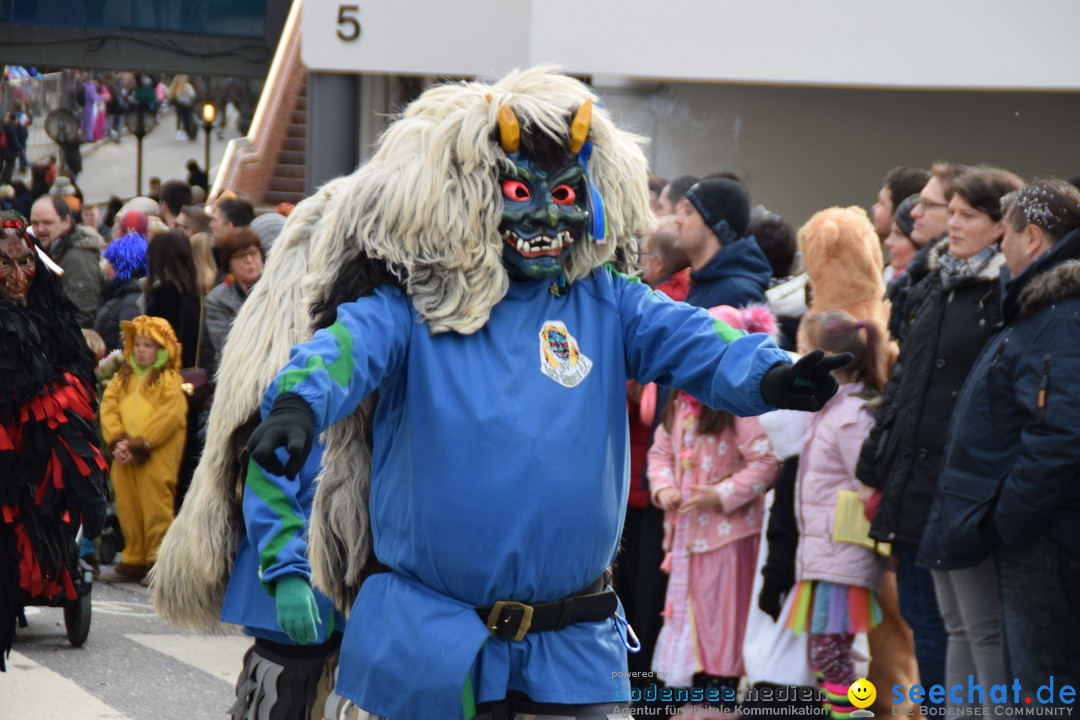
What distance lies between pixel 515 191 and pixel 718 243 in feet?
9.25

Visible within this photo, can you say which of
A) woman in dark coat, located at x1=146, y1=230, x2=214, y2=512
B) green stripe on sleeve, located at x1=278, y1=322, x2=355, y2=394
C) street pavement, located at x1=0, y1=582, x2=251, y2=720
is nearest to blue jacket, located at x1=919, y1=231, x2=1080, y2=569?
green stripe on sleeve, located at x1=278, y1=322, x2=355, y2=394

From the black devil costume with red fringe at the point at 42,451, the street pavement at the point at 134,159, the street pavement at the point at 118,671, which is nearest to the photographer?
the black devil costume with red fringe at the point at 42,451

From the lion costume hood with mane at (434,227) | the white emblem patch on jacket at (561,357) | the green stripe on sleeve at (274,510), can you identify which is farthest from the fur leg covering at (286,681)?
the white emblem patch on jacket at (561,357)

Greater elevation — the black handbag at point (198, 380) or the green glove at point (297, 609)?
the green glove at point (297, 609)

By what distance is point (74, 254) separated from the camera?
361 inches

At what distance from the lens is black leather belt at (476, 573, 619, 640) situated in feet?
9.37

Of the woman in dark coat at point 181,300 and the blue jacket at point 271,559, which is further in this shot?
the woman in dark coat at point 181,300

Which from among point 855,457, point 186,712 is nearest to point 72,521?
point 186,712

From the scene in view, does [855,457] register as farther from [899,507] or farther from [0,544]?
[0,544]

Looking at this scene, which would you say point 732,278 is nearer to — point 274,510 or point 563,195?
point 563,195

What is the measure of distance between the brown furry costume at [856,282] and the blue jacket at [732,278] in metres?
0.22

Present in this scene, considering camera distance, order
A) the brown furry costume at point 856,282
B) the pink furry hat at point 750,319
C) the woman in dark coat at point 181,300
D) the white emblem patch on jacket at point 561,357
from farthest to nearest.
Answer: the woman in dark coat at point 181,300
the brown furry costume at point 856,282
the pink furry hat at point 750,319
the white emblem patch on jacket at point 561,357

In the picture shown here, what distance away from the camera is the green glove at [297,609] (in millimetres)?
2736

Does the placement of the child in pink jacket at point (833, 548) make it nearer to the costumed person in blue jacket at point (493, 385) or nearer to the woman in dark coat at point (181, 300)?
the costumed person in blue jacket at point (493, 385)
